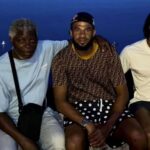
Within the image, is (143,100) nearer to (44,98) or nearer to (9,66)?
(44,98)

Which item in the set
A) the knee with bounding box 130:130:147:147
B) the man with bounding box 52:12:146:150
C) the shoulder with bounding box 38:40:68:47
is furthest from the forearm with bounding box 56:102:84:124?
the shoulder with bounding box 38:40:68:47

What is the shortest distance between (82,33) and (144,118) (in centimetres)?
99

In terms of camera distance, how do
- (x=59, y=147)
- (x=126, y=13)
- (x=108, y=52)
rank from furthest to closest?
(x=126, y=13) < (x=108, y=52) < (x=59, y=147)

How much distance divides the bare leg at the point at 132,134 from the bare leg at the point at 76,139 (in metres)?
0.35

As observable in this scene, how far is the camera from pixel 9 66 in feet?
14.9

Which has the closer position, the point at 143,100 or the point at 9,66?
the point at 9,66

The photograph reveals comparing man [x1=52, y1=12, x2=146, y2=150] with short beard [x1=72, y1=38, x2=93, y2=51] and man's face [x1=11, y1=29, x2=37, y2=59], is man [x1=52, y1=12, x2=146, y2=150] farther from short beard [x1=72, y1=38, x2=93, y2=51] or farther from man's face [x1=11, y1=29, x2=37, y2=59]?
man's face [x1=11, y1=29, x2=37, y2=59]

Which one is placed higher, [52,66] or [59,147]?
[52,66]

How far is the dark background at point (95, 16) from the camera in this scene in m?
12.1

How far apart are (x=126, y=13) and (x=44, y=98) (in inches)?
485

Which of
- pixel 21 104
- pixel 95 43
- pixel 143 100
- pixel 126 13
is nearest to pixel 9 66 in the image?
pixel 21 104

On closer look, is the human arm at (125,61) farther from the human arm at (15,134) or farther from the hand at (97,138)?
the human arm at (15,134)

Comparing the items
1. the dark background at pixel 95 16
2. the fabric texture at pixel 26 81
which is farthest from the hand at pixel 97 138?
the dark background at pixel 95 16

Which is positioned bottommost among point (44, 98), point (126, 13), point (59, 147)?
point (126, 13)
